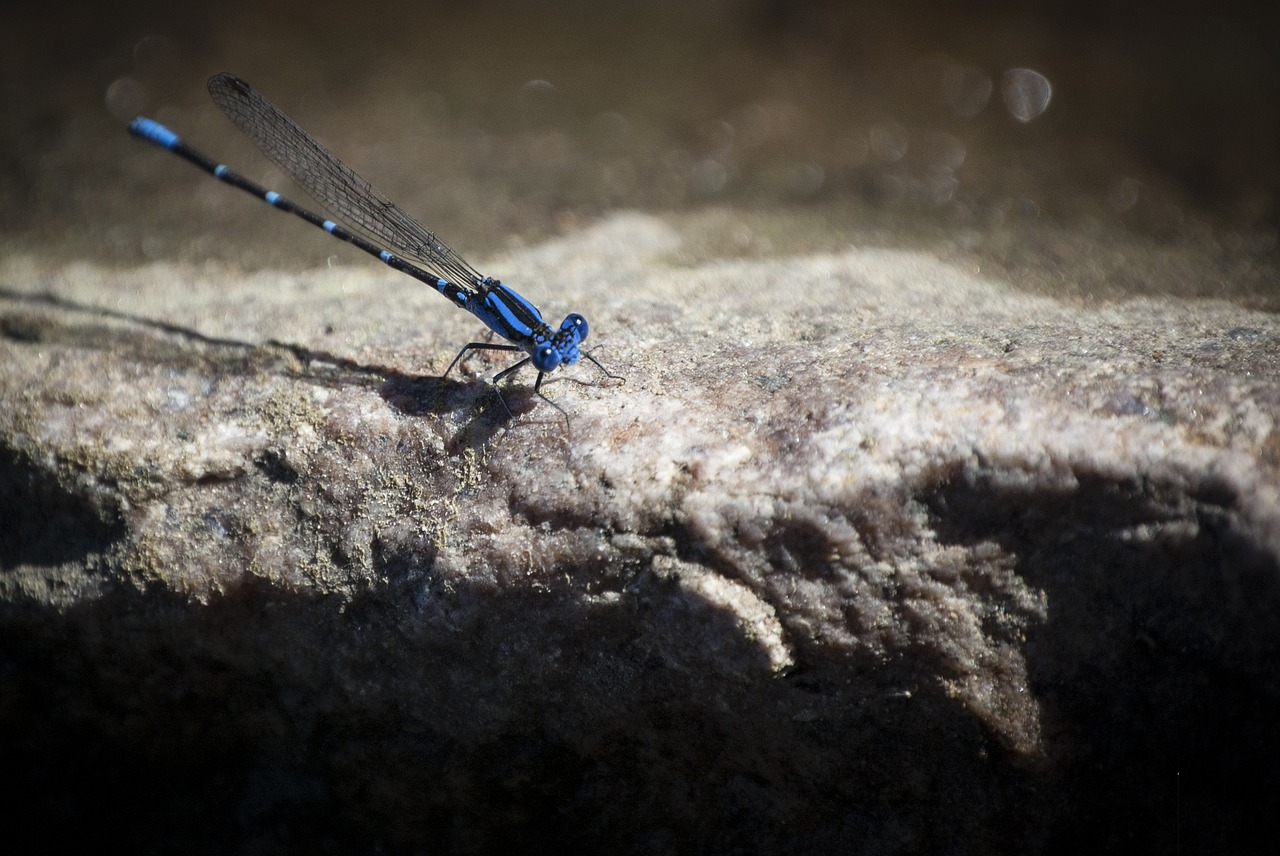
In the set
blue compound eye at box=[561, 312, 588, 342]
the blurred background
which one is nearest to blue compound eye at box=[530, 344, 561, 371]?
blue compound eye at box=[561, 312, 588, 342]

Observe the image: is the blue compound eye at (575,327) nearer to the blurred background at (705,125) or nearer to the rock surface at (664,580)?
the rock surface at (664,580)

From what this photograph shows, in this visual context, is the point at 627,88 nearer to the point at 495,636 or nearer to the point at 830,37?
the point at 830,37

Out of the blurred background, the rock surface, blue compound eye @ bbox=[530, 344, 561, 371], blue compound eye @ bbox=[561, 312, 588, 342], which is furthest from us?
the blurred background

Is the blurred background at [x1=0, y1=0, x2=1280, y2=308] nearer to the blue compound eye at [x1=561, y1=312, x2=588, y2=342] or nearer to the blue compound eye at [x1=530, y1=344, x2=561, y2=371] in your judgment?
the blue compound eye at [x1=561, y1=312, x2=588, y2=342]

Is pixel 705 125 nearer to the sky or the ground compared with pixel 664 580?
nearer to the sky

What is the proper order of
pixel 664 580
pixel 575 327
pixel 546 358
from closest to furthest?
pixel 664 580, pixel 546 358, pixel 575 327

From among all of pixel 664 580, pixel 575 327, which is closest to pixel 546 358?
pixel 575 327

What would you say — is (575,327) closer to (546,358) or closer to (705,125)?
(546,358)
